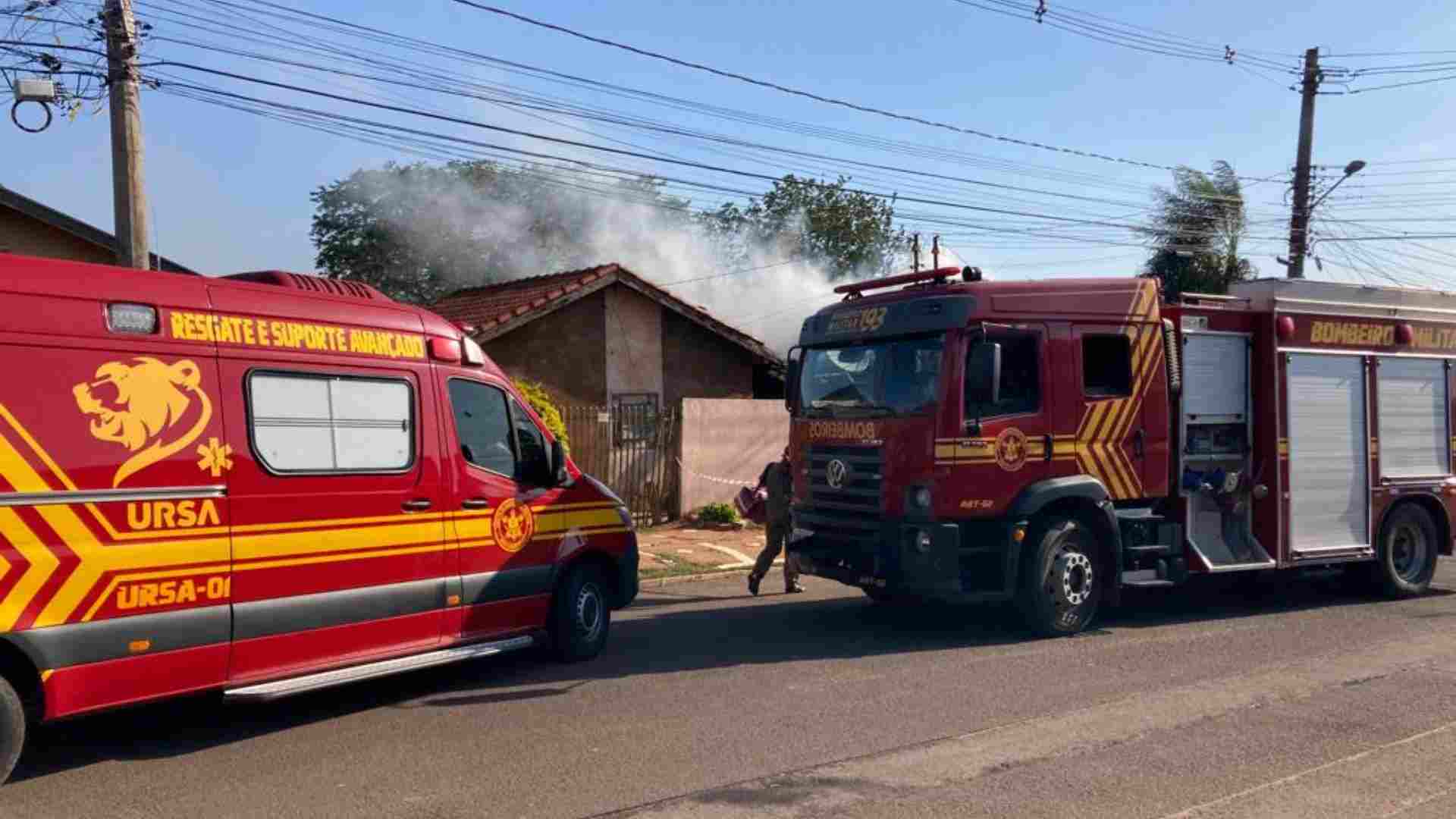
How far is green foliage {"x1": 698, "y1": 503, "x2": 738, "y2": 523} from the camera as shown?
1870cm

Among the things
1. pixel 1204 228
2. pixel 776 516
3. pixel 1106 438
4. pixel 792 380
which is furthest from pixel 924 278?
pixel 1204 228

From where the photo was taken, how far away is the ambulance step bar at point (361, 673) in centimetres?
681

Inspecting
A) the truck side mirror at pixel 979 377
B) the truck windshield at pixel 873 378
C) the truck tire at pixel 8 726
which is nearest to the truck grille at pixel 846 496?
the truck windshield at pixel 873 378

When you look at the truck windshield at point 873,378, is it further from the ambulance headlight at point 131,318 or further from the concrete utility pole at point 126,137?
the concrete utility pole at point 126,137

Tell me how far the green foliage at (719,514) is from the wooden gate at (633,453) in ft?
1.71

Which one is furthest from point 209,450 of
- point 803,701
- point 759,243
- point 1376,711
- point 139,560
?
point 759,243

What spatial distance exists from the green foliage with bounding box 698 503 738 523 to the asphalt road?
8.24 m

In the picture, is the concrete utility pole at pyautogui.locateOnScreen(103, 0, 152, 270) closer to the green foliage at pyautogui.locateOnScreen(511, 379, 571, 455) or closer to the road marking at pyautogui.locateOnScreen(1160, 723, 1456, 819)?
the green foliage at pyautogui.locateOnScreen(511, 379, 571, 455)

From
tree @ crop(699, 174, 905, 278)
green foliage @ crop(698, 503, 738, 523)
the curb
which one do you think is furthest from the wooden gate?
tree @ crop(699, 174, 905, 278)

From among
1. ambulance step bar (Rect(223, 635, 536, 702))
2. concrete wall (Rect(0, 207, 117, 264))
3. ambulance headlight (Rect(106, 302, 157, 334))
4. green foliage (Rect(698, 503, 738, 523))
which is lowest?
ambulance step bar (Rect(223, 635, 536, 702))

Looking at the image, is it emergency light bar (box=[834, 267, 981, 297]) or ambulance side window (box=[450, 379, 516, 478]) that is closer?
ambulance side window (box=[450, 379, 516, 478])

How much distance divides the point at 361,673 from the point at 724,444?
502 inches

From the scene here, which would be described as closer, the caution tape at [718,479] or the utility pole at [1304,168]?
the caution tape at [718,479]

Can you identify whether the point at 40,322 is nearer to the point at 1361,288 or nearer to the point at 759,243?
the point at 1361,288
